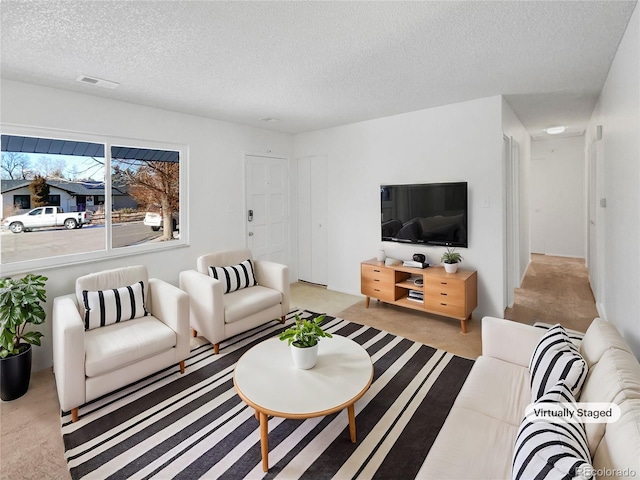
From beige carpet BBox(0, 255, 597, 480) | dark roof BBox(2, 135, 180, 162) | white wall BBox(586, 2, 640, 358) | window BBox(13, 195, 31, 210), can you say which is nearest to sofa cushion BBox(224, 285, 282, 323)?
beige carpet BBox(0, 255, 597, 480)

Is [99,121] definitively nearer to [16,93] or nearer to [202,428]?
[16,93]

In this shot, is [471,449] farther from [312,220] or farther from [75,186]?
[312,220]

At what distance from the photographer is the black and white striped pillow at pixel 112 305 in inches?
104

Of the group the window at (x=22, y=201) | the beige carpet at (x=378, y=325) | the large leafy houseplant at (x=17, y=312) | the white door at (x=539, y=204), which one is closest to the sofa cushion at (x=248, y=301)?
the beige carpet at (x=378, y=325)

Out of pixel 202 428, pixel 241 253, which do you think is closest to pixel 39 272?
pixel 241 253

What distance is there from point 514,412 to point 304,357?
115 cm

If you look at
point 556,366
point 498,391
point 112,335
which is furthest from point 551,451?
point 112,335

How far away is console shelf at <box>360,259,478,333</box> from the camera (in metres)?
3.43

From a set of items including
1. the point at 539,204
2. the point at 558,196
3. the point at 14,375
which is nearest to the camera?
the point at 14,375

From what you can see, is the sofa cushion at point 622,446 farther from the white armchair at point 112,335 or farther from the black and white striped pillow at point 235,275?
the black and white striped pillow at point 235,275

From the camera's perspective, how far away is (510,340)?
6.76 feet

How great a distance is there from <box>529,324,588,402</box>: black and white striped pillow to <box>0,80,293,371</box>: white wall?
3.59 m

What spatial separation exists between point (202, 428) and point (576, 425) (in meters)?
1.97

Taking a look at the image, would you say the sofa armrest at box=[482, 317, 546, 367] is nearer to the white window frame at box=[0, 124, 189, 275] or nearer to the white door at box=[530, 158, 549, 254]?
the white window frame at box=[0, 124, 189, 275]
